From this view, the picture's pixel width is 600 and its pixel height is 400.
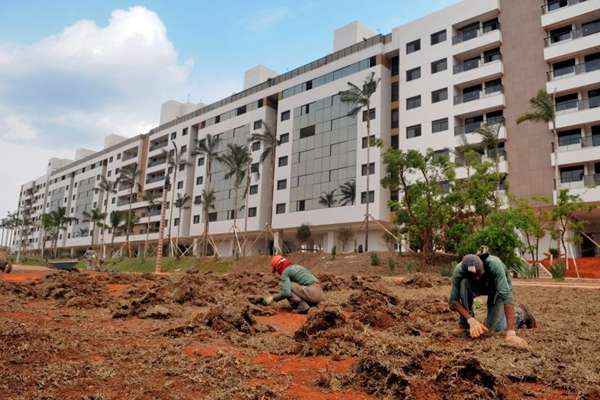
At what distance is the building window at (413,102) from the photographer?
47022mm

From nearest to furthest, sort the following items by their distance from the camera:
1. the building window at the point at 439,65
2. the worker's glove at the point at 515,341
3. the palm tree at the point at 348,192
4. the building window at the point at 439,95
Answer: the worker's glove at the point at 515,341
the building window at the point at 439,95
the building window at the point at 439,65
the palm tree at the point at 348,192

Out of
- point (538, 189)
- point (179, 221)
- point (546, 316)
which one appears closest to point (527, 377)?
point (546, 316)

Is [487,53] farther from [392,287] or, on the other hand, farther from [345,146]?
[392,287]

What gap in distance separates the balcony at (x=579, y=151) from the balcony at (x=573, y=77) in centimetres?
425

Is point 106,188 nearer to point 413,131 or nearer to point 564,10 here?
point 413,131

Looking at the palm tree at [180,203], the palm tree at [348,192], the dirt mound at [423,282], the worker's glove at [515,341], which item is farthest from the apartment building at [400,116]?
the worker's glove at [515,341]

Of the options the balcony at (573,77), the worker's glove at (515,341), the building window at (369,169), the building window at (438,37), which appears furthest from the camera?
the building window at (369,169)

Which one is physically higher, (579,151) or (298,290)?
(579,151)

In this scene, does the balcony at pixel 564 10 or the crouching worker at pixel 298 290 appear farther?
the balcony at pixel 564 10

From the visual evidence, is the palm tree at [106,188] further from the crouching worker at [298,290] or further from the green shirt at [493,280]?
the green shirt at [493,280]

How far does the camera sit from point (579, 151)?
36125 millimetres

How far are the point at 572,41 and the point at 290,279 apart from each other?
124ft

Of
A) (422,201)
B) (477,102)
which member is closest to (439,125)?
(477,102)

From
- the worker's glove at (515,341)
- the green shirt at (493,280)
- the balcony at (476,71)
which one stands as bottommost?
Result: the worker's glove at (515,341)
